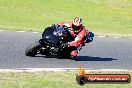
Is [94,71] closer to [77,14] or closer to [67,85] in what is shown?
[67,85]

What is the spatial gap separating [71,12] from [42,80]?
2680cm

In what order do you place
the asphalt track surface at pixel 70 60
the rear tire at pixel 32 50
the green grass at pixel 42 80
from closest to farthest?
the green grass at pixel 42 80 < the asphalt track surface at pixel 70 60 < the rear tire at pixel 32 50

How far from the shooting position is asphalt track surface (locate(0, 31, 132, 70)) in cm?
1510

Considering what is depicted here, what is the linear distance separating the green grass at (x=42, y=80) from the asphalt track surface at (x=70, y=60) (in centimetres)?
154

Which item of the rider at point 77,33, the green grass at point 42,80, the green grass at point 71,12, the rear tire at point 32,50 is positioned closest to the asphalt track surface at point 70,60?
the rear tire at point 32,50

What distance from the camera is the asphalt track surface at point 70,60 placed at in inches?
595

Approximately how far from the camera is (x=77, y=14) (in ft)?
124

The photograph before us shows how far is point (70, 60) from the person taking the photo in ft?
53.9

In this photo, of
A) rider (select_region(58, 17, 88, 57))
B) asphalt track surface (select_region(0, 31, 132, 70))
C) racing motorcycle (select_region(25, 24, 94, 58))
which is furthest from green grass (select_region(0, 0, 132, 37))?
rider (select_region(58, 17, 88, 57))

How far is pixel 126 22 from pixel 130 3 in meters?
6.98

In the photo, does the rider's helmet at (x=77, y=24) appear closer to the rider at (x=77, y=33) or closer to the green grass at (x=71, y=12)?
the rider at (x=77, y=33)

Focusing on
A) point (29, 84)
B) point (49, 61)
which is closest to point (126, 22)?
point (49, 61)

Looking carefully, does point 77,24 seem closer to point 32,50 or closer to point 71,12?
point 32,50

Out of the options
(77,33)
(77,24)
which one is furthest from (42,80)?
(77,33)
